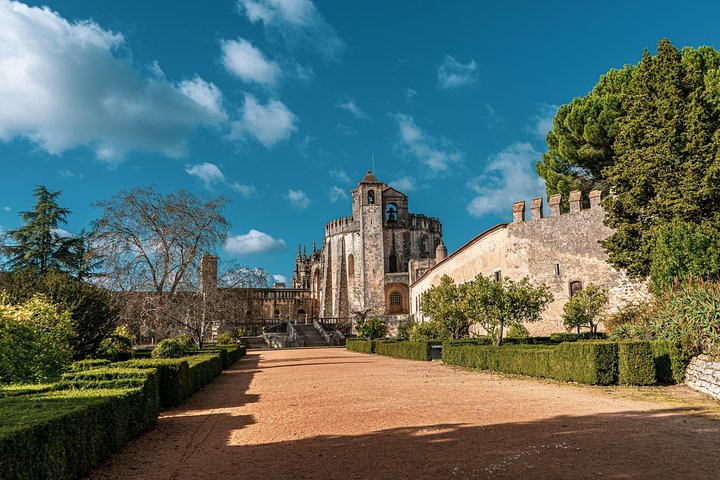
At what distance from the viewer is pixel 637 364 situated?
36.8ft

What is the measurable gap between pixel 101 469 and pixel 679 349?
11632 mm

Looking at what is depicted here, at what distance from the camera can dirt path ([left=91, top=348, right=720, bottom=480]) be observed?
204 inches

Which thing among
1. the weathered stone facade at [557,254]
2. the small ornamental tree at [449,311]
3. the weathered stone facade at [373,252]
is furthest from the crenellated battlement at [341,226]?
the small ornamental tree at [449,311]

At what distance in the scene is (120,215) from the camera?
70.6ft

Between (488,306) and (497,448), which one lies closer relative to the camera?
(497,448)

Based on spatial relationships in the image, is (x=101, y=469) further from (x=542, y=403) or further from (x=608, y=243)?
(x=608, y=243)

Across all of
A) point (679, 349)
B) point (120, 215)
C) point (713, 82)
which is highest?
point (713, 82)

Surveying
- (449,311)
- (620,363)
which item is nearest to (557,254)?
(449,311)

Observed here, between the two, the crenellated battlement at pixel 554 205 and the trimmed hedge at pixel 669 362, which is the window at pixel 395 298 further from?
the trimmed hedge at pixel 669 362

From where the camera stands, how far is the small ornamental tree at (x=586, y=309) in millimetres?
22422

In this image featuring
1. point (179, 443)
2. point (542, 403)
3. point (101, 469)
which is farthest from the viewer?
point (542, 403)

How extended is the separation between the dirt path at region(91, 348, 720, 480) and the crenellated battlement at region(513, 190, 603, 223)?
1637 centimetres

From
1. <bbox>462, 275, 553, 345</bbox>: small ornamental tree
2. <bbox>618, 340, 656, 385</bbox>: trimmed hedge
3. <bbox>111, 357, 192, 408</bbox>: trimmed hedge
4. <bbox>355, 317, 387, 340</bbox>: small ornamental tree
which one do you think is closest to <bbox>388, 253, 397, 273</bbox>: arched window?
<bbox>355, 317, 387, 340</bbox>: small ornamental tree

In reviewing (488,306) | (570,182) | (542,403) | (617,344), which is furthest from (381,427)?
(570,182)
